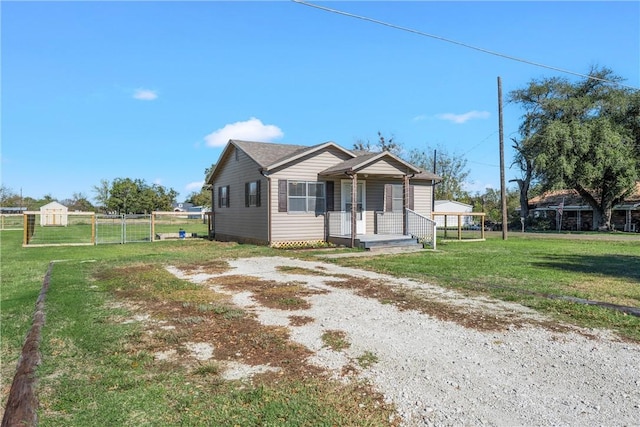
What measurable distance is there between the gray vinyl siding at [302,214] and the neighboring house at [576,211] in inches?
955

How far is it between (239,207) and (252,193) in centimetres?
175

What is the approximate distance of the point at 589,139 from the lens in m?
28.1

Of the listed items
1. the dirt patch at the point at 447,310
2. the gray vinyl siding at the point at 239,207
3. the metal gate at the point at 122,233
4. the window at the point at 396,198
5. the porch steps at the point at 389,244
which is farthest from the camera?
the metal gate at the point at 122,233

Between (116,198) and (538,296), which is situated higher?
(116,198)

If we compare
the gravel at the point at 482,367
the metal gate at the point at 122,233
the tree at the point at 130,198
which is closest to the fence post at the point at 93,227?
the metal gate at the point at 122,233

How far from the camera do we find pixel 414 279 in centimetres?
792

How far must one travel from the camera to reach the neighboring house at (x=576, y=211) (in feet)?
108

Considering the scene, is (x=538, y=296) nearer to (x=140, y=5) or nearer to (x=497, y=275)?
(x=497, y=275)

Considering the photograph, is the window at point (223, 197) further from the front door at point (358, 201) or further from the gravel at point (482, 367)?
the gravel at point (482, 367)

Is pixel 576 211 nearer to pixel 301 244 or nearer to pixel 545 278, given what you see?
pixel 301 244

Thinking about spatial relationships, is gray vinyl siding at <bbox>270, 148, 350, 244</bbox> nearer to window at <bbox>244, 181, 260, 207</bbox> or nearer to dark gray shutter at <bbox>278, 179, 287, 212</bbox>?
dark gray shutter at <bbox>278, 179, 287, 212</bbox>

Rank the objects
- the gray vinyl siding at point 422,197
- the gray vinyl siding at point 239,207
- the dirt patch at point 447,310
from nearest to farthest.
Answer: the dirt patch at point 447,310 → the gray vinyl siding at point 239,207 → the gray vinyl siding at point 422,197

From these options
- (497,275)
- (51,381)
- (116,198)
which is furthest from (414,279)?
(116,198)

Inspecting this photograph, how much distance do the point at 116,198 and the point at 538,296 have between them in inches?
2437
